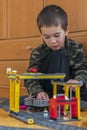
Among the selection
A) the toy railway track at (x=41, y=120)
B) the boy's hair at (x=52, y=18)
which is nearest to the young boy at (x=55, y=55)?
the boy's hair at (x=52, y=18)

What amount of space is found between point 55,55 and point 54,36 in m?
0.08

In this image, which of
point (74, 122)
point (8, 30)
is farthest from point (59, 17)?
point (8, 30)

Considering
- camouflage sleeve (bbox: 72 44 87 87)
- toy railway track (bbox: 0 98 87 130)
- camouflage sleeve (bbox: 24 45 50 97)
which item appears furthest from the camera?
camouflage sleeve (bbox: 72 44 87 87)

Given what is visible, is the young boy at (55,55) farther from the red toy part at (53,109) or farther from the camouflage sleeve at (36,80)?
the red toy part at (53,109)

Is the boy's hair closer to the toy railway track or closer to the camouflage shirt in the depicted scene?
the camouflage shirt

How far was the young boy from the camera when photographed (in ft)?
4.37

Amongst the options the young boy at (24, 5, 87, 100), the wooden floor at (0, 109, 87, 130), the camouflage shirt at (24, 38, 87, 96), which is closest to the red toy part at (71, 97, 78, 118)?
the wooden floor at (0, 109, 87, 130)

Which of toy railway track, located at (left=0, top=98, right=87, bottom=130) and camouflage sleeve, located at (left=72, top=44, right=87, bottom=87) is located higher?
camouflage sleeve, located at (left=72, top=44, right=87, bottom=87)

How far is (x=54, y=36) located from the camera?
1.34 metres

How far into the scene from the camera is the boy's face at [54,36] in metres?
1.33

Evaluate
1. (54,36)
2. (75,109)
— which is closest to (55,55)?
(54,36)

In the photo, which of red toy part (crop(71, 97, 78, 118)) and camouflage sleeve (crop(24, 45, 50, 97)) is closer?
red toy part (crop(71, 97, 78, 118))

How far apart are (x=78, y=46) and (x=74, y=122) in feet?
1.81

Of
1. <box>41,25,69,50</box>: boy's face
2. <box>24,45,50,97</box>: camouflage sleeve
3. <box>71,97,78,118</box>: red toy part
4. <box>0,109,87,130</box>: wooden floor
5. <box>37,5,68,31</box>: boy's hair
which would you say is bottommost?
<box>0,109,87,130</box>: wooden floor
